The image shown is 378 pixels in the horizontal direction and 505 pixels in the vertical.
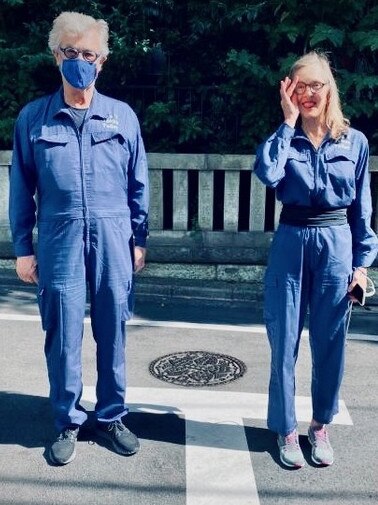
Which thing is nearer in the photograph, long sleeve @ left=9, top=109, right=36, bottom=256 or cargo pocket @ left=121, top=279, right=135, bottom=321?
long sleeve @ left=9, top=109, right=36, bottom=256

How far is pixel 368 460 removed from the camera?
3566 millimetres

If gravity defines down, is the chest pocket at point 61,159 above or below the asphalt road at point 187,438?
above

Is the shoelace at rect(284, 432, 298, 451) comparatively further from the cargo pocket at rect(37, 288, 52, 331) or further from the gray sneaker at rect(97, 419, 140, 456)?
the cargo pocket at rect(37, 288, 52, 331)

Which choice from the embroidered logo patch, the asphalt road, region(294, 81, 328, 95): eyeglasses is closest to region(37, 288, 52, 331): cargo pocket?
the asphalt road

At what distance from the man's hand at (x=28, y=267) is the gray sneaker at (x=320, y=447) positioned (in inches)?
69.2

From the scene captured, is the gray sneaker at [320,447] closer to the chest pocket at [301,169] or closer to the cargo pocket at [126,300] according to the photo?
the cargo pocket at [126,300]

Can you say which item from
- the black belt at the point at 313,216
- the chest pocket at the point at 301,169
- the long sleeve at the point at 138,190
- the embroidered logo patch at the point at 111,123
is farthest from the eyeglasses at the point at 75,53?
the black belt at the point at 313,216

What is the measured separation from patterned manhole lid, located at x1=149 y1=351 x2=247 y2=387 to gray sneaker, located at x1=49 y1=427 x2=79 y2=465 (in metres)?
1.09

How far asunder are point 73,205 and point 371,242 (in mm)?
1563

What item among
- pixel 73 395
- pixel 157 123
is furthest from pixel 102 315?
pixel 157 123

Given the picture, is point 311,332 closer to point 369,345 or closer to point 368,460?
point 368,460

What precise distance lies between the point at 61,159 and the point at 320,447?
2066 millimetres

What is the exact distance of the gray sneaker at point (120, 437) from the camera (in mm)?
3570

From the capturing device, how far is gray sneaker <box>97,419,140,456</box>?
3570mm
